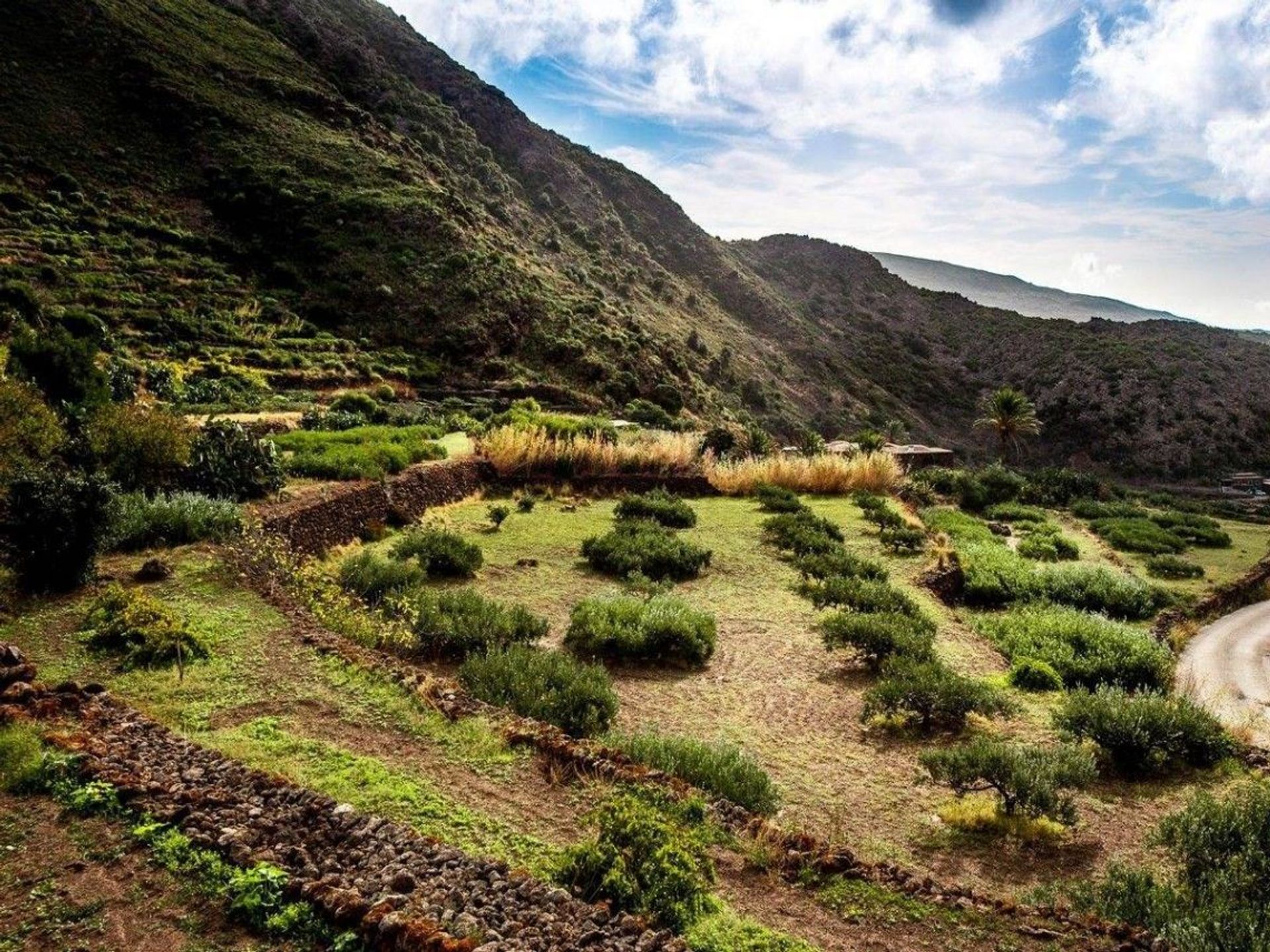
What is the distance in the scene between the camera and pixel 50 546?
6.84m

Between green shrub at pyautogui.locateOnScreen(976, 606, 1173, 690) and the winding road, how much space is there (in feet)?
2.60

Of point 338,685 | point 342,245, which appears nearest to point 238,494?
point 338,685

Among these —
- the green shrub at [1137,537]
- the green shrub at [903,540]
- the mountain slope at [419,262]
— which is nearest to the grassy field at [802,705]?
the green shrub at [903,540]

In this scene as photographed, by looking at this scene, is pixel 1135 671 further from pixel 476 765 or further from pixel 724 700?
pixel 476 765

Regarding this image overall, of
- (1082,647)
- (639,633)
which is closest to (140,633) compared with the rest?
(639,633)

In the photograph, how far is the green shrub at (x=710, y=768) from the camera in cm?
546

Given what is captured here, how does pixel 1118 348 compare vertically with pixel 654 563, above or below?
above

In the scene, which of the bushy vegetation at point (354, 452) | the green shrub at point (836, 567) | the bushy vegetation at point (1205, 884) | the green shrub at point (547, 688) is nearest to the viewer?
the bushy vegetation at point (1205, 884)

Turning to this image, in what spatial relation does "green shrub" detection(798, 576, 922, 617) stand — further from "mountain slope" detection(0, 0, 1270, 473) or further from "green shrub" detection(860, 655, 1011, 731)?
"mountain slope" detection(0, 0, 1270, 473)

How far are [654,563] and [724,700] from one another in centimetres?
479

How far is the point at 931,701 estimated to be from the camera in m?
7.77

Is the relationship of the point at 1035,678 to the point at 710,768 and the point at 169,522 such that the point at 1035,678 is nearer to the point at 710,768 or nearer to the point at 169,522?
the point at 710,768

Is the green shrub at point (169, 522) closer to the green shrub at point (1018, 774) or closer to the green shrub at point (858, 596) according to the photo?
the green shrub at point (1018, 774)

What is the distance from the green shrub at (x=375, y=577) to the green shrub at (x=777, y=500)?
10.1 meters
